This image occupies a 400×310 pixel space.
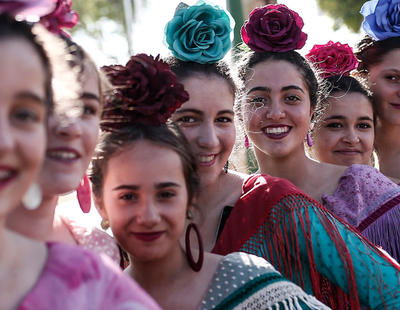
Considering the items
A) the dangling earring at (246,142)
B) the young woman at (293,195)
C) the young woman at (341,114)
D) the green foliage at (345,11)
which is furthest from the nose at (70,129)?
the green foliage at (345,11)

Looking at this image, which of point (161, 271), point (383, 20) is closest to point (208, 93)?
point (161, 271)

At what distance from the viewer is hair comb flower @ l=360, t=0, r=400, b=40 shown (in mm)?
3803

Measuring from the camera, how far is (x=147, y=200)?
6.98ft

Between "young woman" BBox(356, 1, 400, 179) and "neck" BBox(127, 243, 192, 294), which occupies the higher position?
"young woman" BBox(356, 1, 400, 179)

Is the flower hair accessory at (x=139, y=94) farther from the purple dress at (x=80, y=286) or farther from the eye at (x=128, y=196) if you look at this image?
the purple dress at (x=80, y=286)

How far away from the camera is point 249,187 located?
2.82 meters

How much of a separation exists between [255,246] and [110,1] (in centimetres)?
Answer: 2252

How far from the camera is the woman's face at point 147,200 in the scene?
214 cm

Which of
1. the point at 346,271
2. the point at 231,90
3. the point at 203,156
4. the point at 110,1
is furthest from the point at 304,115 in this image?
the point at 110,1

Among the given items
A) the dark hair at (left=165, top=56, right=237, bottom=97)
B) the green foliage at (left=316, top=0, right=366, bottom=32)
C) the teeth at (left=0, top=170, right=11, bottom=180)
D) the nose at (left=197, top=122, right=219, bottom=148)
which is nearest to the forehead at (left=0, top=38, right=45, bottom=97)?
the teeth at (left=0, top=170, right=11, bottom=180)

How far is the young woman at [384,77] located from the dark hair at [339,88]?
0.11 metres

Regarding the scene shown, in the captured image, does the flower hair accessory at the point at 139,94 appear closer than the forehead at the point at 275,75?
Yes

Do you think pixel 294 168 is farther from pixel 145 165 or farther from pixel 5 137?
pixel 5 137

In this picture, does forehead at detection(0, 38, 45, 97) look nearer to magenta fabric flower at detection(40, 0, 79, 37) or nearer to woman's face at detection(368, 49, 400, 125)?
magenta fabric flower at detection(40, 0, 79, 37)
